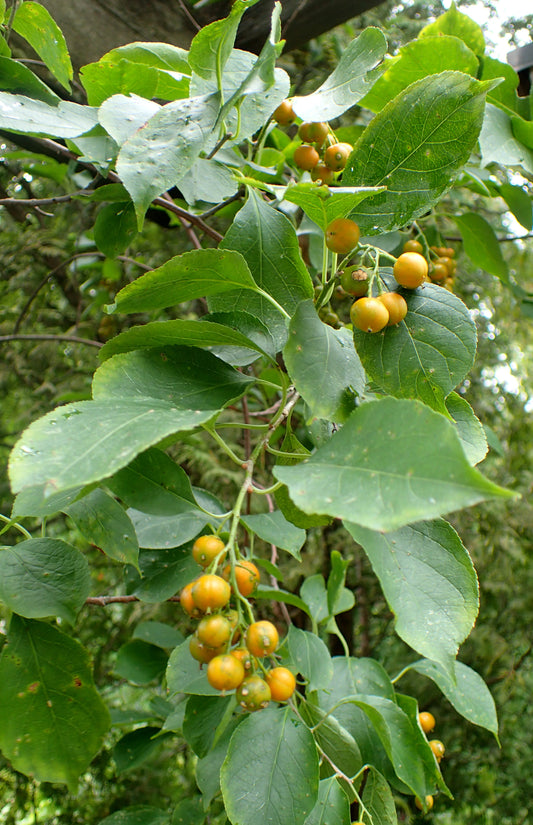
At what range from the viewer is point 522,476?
2.24m

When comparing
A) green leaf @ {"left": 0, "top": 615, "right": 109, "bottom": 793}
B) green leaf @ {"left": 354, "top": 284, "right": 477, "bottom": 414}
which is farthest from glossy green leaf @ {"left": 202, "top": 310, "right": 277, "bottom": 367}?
green leaf @ {"left": 0, "top": 615, "right": 109, "bottom": 793}

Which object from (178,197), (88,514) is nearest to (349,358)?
(88,514)

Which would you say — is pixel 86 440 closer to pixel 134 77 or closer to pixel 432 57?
pixel 134 77

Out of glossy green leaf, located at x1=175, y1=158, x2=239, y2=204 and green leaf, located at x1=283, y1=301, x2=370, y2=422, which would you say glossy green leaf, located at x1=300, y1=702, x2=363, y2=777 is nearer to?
green leaf, located at x1=283, y1=301, x2=370, y2=422

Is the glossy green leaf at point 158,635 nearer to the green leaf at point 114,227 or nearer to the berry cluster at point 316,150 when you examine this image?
the green leaf at point 114,227

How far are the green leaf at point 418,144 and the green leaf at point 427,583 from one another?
1.15ft

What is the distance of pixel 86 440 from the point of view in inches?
17.8

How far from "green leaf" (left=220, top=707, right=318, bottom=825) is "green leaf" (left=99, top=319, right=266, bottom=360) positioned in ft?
1.66

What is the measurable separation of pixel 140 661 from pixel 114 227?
39.2 inches

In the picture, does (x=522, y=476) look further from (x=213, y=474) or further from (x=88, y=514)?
(x=88, y=514)

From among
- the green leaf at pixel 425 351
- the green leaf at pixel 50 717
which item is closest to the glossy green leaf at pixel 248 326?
the green leaf at pixel 425 351

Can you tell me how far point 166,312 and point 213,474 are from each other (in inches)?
26.7

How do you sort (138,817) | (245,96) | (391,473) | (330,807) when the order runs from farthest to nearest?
(138,817), (330,807), (245,96), (391,473)

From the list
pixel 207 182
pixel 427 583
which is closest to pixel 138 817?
pixel 427 583
